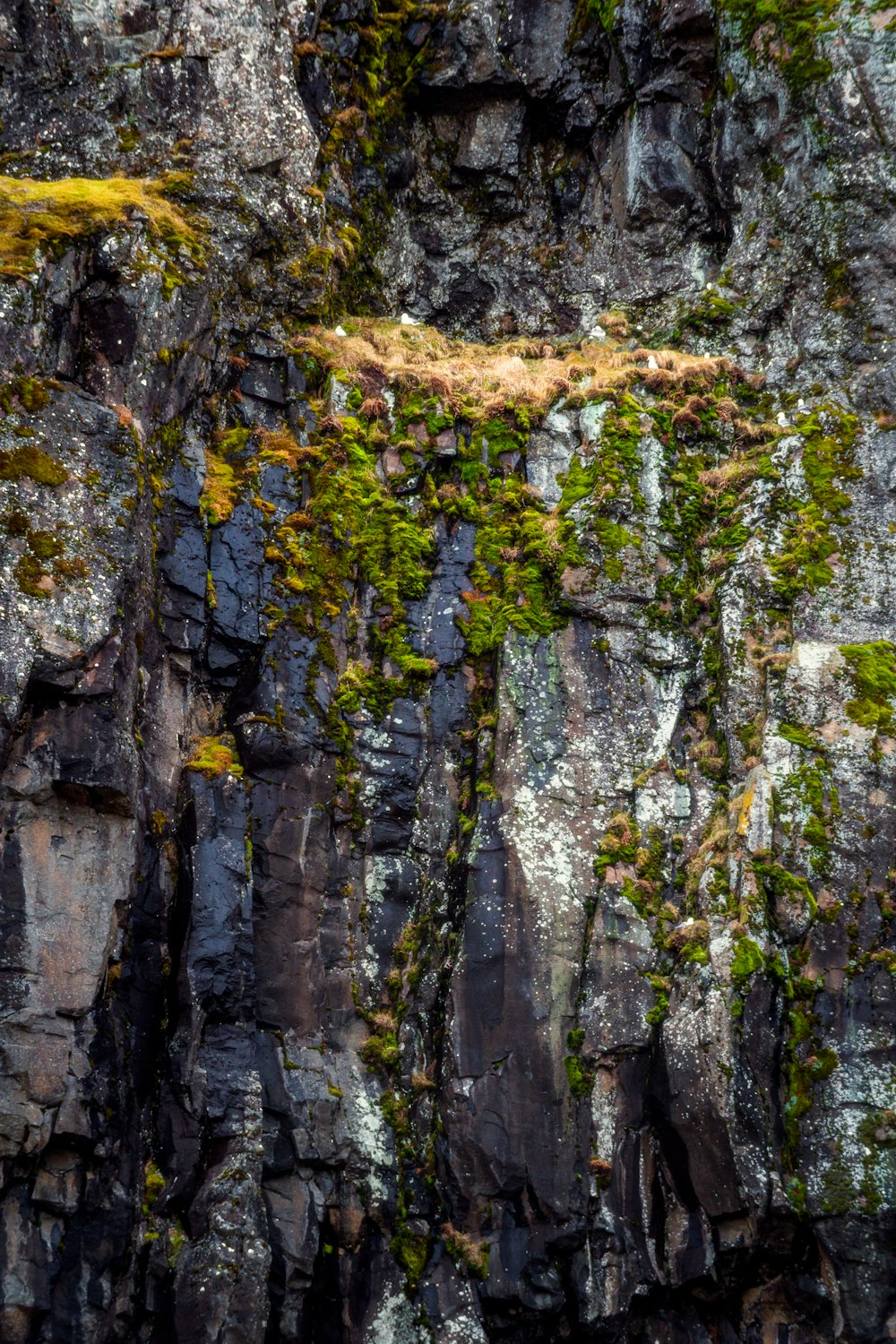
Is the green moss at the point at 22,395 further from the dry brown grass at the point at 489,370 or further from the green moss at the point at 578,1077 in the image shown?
the green moss at the point at 578,1077

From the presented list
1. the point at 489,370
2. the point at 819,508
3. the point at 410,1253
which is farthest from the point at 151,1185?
the point at 489,370

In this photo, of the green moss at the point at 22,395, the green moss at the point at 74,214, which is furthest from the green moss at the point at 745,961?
the green moss at the point at 74,214

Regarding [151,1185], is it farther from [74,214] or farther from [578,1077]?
[74,214]

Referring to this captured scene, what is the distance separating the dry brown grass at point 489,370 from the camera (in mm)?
17531

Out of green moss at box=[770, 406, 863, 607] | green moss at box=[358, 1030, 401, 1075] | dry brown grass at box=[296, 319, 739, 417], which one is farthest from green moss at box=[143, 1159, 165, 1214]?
dry brown grass at box=[296, 319, 739, 417]

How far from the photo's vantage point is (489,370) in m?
18.5

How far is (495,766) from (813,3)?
14.3 metres

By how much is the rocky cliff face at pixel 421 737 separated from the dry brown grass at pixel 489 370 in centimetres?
10

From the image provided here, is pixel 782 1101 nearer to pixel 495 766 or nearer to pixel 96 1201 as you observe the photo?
pixel 495 766

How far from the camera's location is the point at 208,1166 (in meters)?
11.9

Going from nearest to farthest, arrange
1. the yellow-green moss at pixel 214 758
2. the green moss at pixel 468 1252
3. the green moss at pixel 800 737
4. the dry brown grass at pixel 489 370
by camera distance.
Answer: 1. the green moss at pixel 468 1252
2. the yellow-green moss at pixel 214 758
3. the green moss at pixel 800 737
4. the dry brown grass at pixel 489 370

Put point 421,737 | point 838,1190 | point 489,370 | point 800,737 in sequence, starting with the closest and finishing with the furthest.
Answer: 1. point 838,1190
2. point 800,737
3. point 421,737
4. point 489,370

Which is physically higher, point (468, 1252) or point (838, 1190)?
point (838, 1190)

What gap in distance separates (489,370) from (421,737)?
686 centimetres
